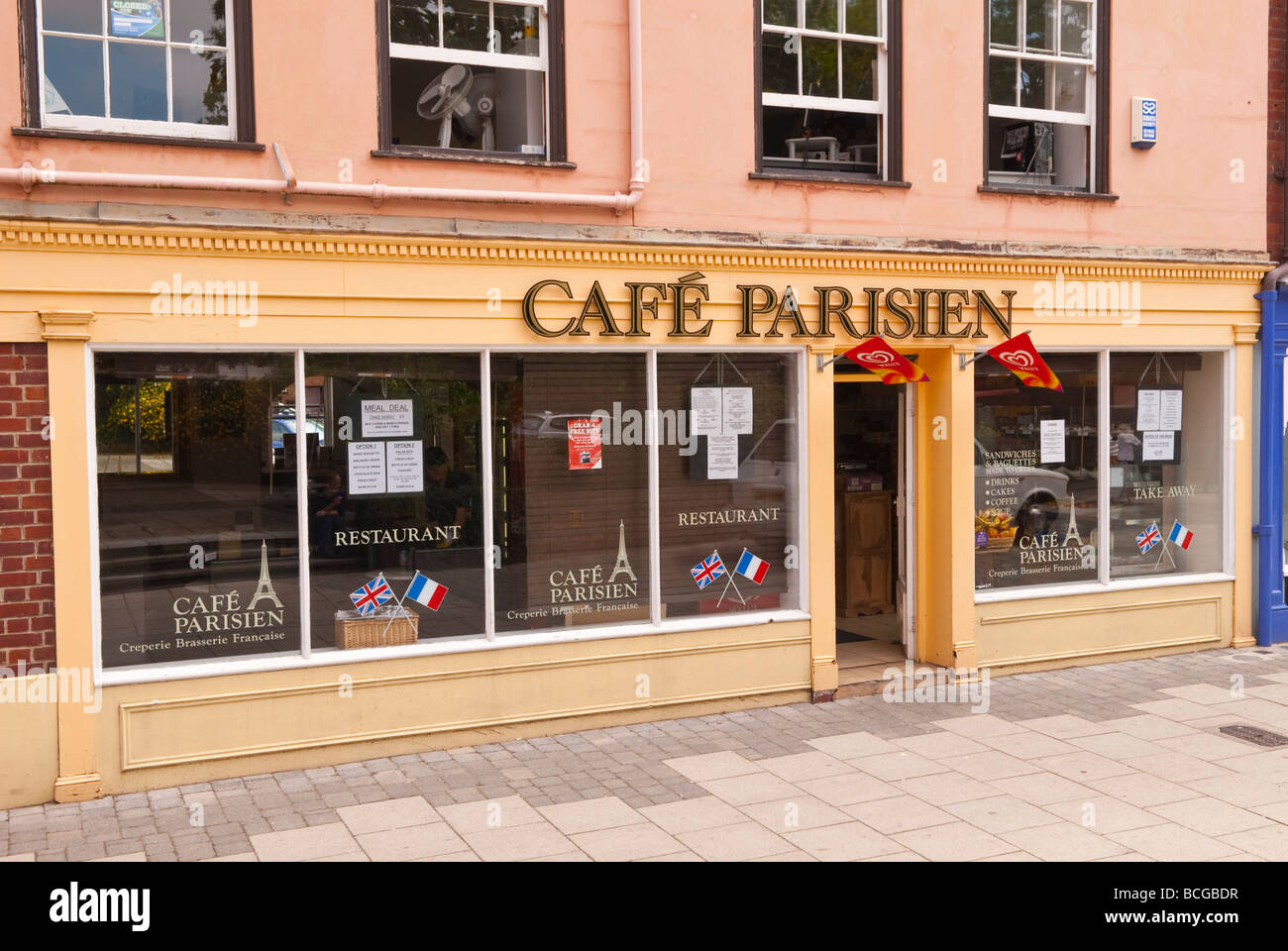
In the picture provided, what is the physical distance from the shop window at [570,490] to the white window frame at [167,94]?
2.36 m

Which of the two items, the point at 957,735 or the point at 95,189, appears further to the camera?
the point at 957,735

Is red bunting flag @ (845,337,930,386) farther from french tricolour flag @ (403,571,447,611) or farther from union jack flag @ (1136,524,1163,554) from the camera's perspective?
french tricolour flag @ (403,571,447,611)

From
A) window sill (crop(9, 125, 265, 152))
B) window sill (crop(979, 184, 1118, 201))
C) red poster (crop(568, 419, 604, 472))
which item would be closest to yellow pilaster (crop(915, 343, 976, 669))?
window sill (crop(979, 184, 1118, 201))

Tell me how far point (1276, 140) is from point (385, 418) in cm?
865

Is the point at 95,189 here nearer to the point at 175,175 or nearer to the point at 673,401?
the point at 175,175

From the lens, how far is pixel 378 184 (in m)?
7.88

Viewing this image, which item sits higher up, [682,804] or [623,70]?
[623,70]

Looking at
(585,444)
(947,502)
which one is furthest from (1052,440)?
(585,444)

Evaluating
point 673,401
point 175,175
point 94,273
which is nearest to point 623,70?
point 673,401

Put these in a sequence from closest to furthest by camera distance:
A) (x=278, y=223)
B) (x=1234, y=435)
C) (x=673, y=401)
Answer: (x=278, y=223)
(x=673, y=401)
(x=1234, y=435)

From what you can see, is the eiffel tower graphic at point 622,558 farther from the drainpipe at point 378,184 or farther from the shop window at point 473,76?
the shop window at point 473,76

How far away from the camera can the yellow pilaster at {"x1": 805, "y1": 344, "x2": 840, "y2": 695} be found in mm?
9397

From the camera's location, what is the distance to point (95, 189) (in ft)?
23.8

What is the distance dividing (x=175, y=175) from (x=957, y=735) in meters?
6.33
